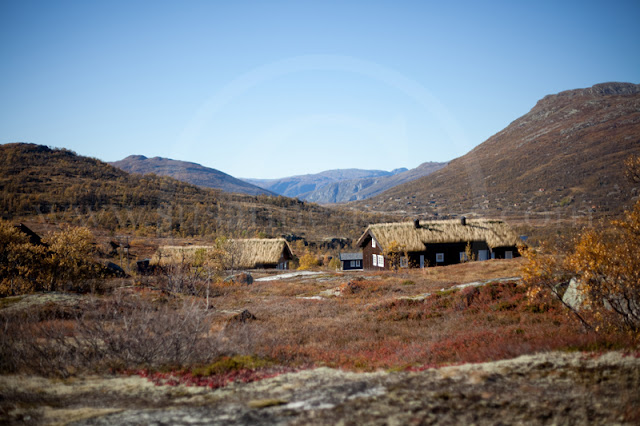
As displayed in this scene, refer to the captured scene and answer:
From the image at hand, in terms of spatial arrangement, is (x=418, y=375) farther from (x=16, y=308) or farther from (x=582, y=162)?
(x=582, y=162)

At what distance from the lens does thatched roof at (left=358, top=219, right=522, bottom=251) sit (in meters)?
51.3

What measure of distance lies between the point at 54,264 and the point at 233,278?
55.4 ft

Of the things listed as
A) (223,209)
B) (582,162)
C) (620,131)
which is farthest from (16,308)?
(620,131)

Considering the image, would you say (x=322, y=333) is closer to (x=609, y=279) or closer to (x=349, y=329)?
(x=349, y=329)

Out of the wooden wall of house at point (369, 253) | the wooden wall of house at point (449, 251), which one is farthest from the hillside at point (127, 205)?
the wooden wall of house at point (449, 251)

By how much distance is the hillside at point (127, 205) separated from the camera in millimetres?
87938

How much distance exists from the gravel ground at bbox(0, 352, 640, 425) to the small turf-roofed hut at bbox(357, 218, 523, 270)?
41649 mm

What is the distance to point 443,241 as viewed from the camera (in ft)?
169

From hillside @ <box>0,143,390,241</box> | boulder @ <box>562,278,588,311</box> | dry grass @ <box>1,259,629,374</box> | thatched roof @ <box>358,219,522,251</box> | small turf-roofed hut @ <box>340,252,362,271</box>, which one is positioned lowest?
small turf-roofed hut @ <box>340,252,362,271</box>

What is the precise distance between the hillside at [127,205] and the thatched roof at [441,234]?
2940 cm

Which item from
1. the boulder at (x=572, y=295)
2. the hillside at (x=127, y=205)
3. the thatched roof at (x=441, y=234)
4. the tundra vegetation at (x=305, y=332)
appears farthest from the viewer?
the hillside at (x=127, y=205)

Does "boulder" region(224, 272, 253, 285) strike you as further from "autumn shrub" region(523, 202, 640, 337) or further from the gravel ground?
"autumn shrub" region(523, 202, 640, 337)

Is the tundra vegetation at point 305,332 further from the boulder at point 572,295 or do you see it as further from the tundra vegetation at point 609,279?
the boulder at point 572,295

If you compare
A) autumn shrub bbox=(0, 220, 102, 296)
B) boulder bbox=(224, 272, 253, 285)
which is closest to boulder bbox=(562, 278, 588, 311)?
autumn shrub bbox=(0, 220, 102, 296)
